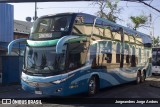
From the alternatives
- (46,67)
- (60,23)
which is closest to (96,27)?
(60,23)

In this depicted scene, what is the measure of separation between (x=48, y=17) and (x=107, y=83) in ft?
15.9

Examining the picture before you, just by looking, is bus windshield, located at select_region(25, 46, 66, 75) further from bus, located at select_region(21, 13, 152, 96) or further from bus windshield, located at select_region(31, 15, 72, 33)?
bus windshield, located at select_region(31, 15, 72, 33)

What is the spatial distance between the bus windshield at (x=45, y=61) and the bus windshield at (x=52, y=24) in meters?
0.96

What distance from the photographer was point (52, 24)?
14266mm

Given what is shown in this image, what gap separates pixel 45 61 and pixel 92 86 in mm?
2997

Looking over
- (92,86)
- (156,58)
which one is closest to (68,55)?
(92,86)

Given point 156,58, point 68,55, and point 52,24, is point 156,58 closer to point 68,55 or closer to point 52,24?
point 52,24

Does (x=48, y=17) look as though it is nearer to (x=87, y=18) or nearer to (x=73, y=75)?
(x=87, y=18)

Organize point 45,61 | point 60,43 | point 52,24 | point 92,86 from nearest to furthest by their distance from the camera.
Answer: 1. point 60,43
2. point 45,61
3. point 52,24
4. point 92,86

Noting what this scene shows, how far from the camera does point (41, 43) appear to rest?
539 inches

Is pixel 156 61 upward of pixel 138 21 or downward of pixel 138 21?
downward

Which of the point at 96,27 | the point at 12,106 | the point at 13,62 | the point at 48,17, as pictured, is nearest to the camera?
the point at 12,106

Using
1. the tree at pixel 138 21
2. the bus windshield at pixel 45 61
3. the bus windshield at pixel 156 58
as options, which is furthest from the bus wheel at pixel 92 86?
the tree at pixel 138 21

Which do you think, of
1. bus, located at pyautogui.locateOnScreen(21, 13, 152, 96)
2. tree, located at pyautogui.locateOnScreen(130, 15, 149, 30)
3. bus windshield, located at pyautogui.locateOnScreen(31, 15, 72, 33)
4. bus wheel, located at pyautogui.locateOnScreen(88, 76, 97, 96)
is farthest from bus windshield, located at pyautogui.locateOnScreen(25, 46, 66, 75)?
tree, located at pyautogui.locateOnScreen(130, 15, 149, 30)
